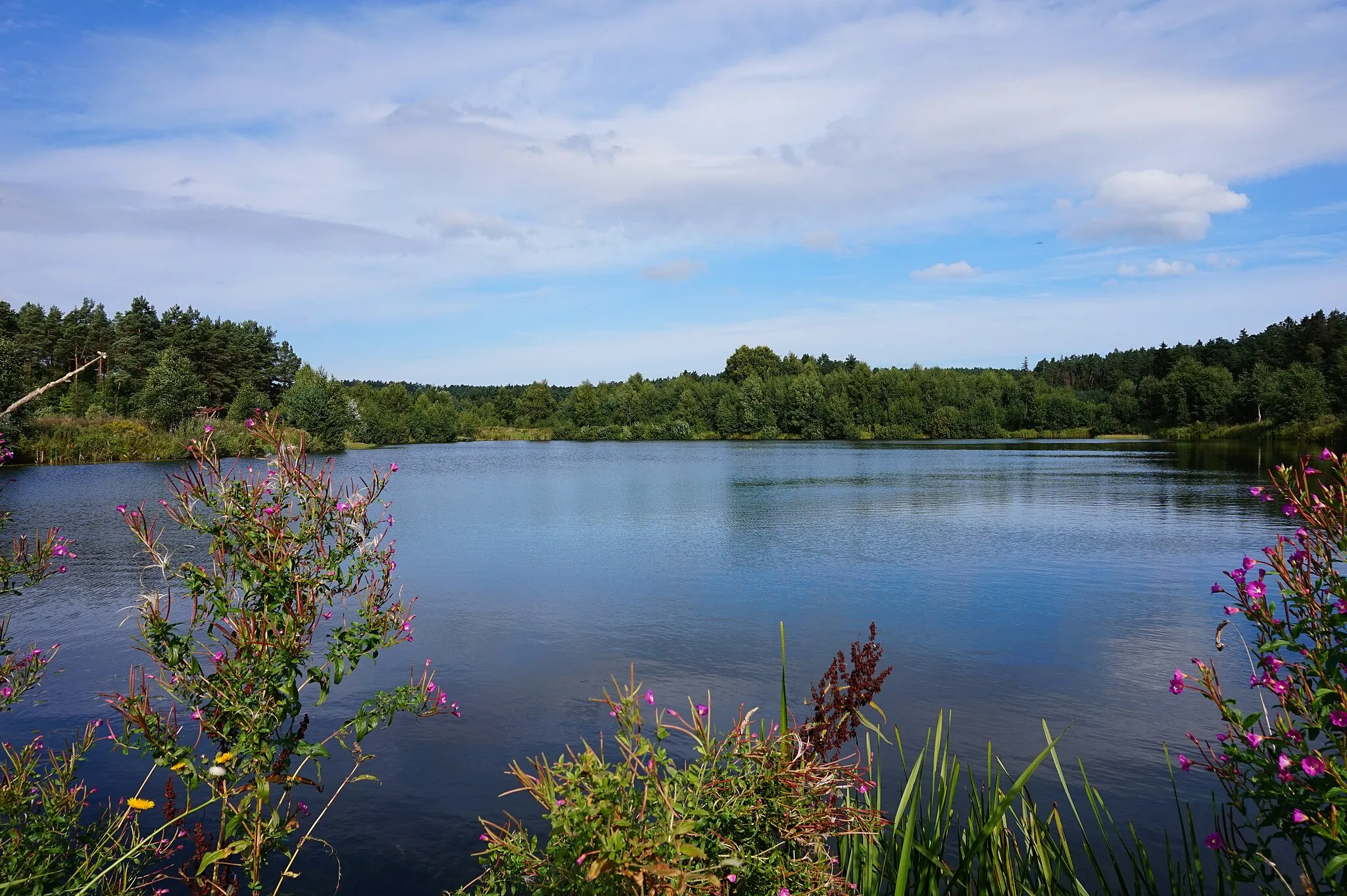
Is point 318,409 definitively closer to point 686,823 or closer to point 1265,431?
point 686,823

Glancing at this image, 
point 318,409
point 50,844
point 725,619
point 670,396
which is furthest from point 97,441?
point 670,396

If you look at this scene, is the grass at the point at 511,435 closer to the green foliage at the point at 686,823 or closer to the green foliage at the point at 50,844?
the green foliage at the point at 50,844

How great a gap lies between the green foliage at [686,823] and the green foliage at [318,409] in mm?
60686

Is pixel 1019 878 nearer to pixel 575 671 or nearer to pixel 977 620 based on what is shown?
pixel 575 671

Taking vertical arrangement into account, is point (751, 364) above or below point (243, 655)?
above

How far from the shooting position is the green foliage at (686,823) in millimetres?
2637

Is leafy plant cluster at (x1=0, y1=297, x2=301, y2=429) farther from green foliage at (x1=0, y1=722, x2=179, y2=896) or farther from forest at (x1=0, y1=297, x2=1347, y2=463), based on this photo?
green foliage at (x1=0, y1=722, x2=179, y2=896)

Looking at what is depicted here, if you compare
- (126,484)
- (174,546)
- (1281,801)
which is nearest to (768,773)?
(1281,801)

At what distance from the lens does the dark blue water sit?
8.12 metres

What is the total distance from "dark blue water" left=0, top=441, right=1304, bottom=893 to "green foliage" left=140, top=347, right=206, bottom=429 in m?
24.4

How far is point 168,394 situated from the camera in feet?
183

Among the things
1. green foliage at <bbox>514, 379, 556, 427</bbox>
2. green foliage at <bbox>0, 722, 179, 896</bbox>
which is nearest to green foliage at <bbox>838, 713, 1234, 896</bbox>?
green foliage at <bbox>0, 722, 179, 896</bbox>

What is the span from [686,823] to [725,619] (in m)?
11.5

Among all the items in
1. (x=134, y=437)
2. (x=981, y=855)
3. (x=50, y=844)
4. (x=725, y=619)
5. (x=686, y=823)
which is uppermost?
(x=134, y=437)
